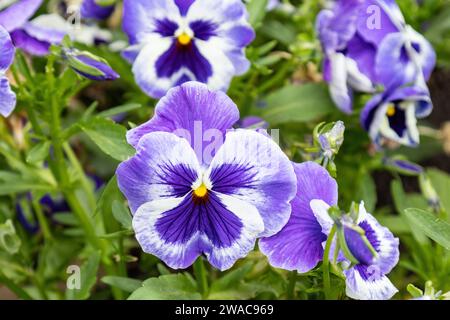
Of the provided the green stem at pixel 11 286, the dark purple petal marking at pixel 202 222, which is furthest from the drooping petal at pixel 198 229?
the green stem at pixel 11 286

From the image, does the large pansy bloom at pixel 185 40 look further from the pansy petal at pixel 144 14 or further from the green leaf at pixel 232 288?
the green leaf at pixel 232 288

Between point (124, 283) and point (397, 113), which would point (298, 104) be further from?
point (124, 283)

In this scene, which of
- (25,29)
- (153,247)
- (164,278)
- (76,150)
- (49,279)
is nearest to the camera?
(153,247)

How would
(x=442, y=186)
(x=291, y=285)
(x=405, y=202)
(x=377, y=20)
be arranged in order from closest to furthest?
(x=291, y=285) < (x=377, y=20) < (x=405, y=202) < (x=442, y=186)

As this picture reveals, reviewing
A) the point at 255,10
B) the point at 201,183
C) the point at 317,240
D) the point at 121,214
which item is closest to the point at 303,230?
the point at 317,240

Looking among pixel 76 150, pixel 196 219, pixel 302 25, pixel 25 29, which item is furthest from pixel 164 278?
pixel 76 150
